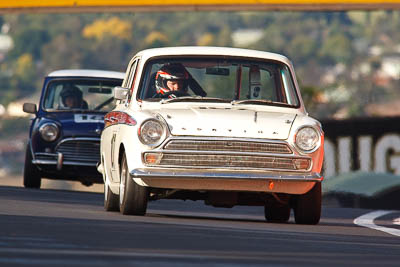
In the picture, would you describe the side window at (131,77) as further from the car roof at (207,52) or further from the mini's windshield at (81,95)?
the mini's windshield at (81,95)

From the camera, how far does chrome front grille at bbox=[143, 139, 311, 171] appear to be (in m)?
11.9

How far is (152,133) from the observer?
12.0 m

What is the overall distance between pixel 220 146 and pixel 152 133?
2.01 ft

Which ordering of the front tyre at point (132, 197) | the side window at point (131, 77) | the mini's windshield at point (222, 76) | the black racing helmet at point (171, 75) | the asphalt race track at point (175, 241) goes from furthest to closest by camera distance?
the side window at point (131, 77) < the black racing helmet at point (171, 75) < the mini's windshield at point (222, 76) < the front tyre at point (132, 197) < the asphalt race track at point (175, 241)

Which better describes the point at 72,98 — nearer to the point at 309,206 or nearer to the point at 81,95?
the point at 81,95

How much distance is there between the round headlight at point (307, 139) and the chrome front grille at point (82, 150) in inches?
295

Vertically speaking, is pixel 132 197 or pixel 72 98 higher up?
pixel 72 98

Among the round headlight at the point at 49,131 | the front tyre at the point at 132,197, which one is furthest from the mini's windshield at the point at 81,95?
the front tyre at the point at 132,197

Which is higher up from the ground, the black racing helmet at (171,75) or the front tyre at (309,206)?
the black racing helmet at (171,75)

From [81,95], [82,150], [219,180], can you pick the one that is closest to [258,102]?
[219,180]

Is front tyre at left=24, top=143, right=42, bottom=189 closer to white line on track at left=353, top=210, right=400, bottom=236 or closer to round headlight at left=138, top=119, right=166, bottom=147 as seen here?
white line on track at left=353, top=210, right=400, bottom=236

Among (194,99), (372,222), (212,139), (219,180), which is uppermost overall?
(194,99)

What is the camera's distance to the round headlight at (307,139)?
1215 cm

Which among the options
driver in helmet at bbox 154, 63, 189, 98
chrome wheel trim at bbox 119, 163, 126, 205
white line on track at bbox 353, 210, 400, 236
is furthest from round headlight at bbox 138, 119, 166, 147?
white line on track at bbox 353, 210, 400, 236
